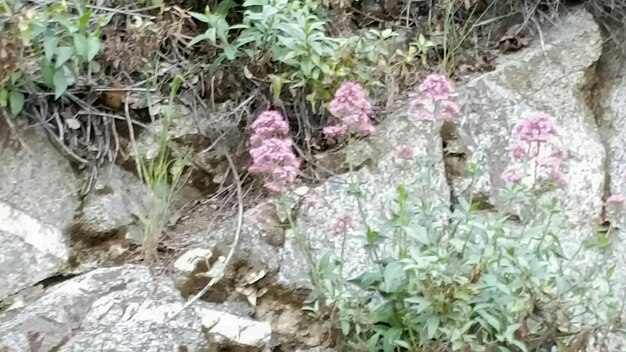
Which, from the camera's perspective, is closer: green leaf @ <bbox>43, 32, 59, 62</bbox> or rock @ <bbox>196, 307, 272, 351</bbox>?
rock @ <bbox>196, 307, 272, 351</bbox>

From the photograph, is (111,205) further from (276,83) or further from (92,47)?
(276,83)

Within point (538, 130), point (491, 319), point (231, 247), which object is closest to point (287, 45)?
point (231, 247)

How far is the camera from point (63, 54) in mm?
2143

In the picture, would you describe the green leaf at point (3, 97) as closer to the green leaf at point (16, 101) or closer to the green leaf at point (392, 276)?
the green leaf at point (16, 101)

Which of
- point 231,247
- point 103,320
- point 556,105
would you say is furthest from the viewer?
point 556,105

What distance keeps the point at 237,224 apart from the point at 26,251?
55 cm

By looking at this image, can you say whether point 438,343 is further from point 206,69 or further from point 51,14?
point 51,14

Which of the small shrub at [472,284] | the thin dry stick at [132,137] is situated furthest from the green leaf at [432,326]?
the thin dry stick at [132,137]

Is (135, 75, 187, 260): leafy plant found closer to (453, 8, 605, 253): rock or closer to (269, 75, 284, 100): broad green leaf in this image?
(269, 75, 284, 100): broad green leaf

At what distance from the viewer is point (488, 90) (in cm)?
253

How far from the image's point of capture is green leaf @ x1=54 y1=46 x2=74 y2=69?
6.99 feet

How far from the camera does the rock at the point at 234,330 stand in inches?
77.5

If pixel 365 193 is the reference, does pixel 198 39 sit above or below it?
above

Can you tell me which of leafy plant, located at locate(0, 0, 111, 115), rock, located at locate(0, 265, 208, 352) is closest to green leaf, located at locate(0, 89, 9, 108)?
leafy plant, located at locate(0, 0, 111, 115)
